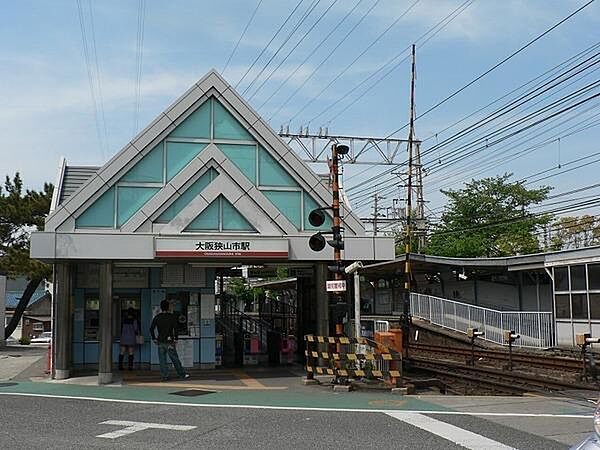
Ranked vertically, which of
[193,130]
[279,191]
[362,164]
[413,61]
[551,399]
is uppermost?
[413,61]

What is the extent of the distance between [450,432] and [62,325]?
11009 millimetres

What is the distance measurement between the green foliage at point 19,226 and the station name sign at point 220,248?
801 inches

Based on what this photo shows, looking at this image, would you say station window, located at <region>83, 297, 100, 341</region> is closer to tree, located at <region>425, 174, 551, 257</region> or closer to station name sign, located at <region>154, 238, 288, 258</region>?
station name sign, located at <region>154, 238, 288, 258</region>

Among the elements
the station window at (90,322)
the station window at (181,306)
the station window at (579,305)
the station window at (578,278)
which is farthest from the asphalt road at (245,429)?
the station window at (578,278)

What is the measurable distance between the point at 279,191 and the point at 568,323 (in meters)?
13.7

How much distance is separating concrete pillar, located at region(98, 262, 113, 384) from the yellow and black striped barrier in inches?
183

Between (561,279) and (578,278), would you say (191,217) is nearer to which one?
(578,278)

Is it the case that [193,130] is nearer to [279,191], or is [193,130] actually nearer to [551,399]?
[279,191]

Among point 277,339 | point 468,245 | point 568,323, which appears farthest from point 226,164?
point 468,245

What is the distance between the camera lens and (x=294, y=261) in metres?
18.7

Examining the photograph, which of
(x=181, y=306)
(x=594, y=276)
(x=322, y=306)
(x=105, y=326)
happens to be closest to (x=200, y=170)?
(x=181, y=306)

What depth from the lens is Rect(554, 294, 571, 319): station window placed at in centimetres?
2692

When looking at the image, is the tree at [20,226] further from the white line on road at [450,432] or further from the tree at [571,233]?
the tree at [571,233]

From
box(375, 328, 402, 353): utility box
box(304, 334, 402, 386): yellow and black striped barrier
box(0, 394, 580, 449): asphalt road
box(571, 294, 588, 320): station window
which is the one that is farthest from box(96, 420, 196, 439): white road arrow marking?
box(571, 294, 588, 320): station window
